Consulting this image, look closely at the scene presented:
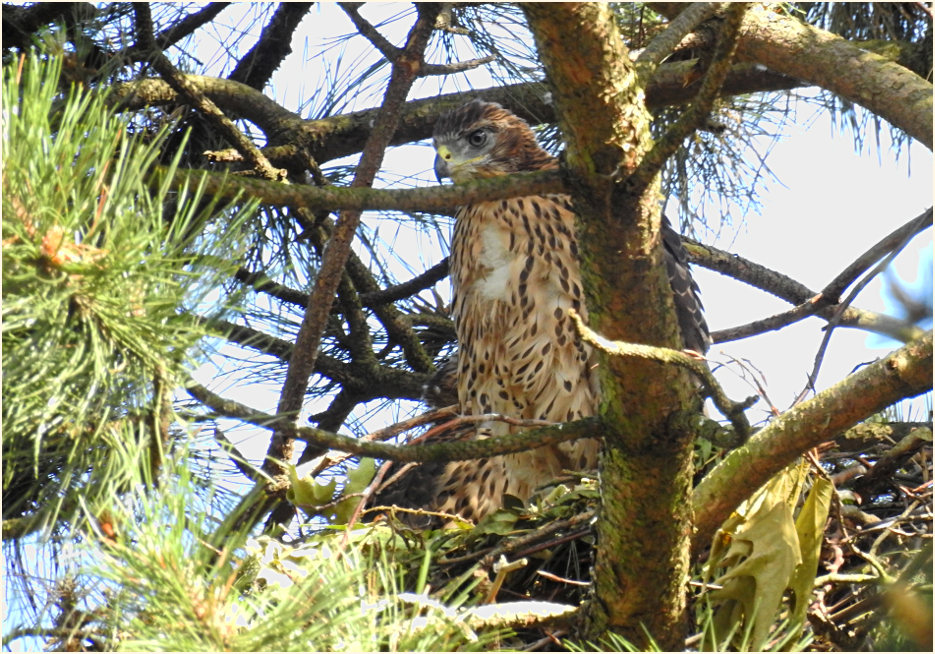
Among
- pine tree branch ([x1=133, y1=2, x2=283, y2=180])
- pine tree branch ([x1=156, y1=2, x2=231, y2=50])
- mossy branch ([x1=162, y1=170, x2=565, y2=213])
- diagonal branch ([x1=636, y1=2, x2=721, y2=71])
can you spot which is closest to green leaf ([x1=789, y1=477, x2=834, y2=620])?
diagonal branch ([x1=636, y1=2, x2=721, y2=71])

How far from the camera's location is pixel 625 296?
7.88 ft

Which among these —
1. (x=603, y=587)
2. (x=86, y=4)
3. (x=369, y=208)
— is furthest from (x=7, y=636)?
(x=86, y=4)

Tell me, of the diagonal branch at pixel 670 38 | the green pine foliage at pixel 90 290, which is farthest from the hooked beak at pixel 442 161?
the green pine foliage at pixel 90 290

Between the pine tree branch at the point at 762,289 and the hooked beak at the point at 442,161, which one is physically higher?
the hooked beak at the point at 442,161

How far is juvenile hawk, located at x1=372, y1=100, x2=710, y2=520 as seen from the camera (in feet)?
14.8

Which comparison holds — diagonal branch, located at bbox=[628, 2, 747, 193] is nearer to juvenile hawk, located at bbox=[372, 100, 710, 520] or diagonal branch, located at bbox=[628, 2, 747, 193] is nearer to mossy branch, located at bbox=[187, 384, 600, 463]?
mossy branch, located at bbox=[187, 384, 600, 463]

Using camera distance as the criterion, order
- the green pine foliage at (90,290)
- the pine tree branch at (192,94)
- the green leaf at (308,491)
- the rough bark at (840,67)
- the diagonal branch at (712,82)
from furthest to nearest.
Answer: the green leaf at (308,491)
the pine tree branch at (192,94)
the rough bark at (840,67)
the diagonal branch at (712,82)
the green pine foliage at (90,290)

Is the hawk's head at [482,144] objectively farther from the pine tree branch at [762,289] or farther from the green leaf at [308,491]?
the green leaf at [308,491]

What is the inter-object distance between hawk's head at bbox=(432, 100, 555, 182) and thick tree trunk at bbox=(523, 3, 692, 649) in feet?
8.27

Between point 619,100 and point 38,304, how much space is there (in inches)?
45.2

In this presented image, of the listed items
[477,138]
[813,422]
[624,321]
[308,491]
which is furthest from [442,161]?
[813,422]

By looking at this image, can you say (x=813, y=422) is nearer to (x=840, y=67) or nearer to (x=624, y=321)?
(x=624, y=321)

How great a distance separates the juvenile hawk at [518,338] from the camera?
4.51 m

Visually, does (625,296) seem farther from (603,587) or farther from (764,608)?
(764,608)
